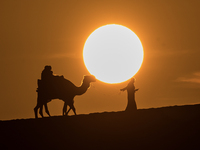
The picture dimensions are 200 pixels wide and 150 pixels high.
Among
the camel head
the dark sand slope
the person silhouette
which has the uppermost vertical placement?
the camel head

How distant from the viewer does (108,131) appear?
2309 cm

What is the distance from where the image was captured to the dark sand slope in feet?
72.4

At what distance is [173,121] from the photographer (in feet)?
79.7

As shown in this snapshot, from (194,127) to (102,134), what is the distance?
12.3 feet

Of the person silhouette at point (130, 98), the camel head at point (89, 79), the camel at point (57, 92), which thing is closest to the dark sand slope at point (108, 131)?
the person silhouette at point (130, 98)

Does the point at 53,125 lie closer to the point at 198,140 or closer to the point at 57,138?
Result: the point at 57,138

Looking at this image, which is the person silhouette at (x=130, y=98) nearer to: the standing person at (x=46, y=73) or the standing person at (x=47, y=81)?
the standing person at (x=47, y=81)

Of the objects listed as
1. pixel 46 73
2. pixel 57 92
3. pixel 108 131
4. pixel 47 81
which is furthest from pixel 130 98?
pixel 108 131

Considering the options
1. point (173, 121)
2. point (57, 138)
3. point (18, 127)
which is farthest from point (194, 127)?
point (18, 127)

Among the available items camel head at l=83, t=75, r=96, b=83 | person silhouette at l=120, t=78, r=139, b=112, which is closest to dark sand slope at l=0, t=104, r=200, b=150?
person silhouette at l=120, t=78, r=139, b=112

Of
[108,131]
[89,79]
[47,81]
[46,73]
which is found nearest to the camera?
[108,131]

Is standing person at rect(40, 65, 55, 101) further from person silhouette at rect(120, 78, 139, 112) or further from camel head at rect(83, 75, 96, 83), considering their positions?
person silhouette at rect(120, 78, 139, 112)

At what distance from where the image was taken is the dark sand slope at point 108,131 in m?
22.1

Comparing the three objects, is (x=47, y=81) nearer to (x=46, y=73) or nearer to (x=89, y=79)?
(x=46, y=73)
